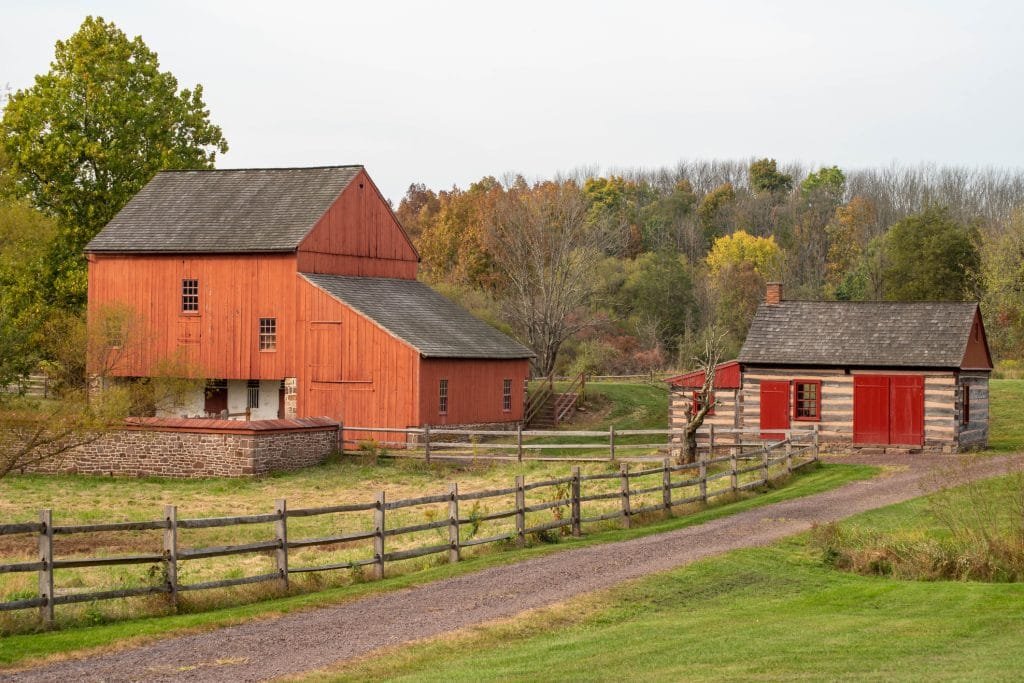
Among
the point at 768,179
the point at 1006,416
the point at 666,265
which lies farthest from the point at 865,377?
the point at 768,179

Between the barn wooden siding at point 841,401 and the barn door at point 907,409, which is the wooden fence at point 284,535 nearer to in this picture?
the barn wooden siding at point 841,401

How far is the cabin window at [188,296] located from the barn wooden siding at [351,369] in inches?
176

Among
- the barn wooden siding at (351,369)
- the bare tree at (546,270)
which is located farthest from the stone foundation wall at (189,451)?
the bare tree at (546,270)

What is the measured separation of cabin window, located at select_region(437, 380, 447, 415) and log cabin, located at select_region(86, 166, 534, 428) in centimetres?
7

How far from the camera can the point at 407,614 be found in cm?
1606

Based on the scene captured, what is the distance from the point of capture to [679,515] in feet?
83.9

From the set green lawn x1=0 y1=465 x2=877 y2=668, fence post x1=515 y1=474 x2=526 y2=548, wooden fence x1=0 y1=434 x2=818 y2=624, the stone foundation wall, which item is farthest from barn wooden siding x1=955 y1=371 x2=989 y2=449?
fence post x1=515 y1=474 x2=526 y2=548

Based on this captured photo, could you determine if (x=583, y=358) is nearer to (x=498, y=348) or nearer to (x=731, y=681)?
(x=498, y=348)

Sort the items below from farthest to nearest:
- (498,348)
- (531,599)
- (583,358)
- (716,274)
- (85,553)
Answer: (716,274), (583,358), (498,348), (85,553), (531,599)

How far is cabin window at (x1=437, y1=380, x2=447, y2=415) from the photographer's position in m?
43.4

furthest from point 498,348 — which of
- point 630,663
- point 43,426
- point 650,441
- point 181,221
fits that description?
point 630,663

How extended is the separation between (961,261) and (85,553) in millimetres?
57334

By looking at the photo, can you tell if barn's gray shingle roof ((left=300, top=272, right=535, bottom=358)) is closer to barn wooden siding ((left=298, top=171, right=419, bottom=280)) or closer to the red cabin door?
barn wooden siding ((left=298, top=171, right=419, bottom=280))

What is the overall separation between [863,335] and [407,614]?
28260 millimetres
